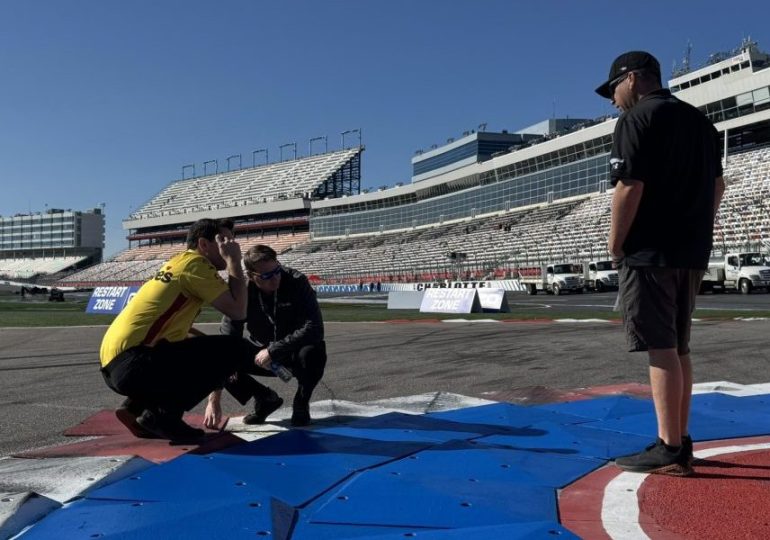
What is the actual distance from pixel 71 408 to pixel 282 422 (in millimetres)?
1905

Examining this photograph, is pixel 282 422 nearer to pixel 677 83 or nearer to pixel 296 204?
pixel 677 83

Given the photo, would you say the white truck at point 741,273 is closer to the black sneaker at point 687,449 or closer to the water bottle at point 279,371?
the black sneaker at point 687,449

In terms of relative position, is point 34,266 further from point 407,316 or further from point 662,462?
point 662,462

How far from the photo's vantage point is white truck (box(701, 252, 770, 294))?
2817 cm

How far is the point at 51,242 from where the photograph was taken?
411 ft

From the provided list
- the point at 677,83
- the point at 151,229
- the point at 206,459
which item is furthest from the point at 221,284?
the point at 151,229

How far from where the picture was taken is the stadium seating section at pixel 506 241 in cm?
3694

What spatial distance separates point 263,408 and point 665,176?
9.03ft

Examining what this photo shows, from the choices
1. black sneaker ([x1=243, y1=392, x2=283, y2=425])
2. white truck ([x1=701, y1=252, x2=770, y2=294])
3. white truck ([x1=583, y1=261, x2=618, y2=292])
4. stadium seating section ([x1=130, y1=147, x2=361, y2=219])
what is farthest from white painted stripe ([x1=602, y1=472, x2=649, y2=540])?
stadium seating section ([x1=130, y1=147, x2=361, y2=219])

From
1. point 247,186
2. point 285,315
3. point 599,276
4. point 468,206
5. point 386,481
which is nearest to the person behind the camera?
point 386,481

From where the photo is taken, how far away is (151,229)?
113 meters

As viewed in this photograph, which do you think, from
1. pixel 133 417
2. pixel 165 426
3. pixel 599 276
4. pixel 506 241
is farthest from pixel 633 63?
pixel 506 241

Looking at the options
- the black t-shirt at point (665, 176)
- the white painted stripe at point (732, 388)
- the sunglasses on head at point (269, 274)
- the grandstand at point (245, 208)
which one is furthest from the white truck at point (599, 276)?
the grandstand at point (245, 208)

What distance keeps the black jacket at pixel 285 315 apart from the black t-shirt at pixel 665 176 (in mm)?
2068
